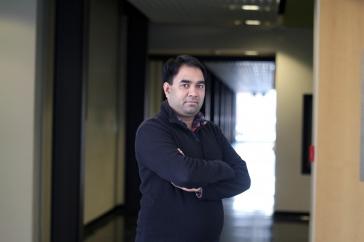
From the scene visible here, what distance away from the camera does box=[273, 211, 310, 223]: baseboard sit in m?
7.60

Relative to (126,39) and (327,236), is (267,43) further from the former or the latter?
(327,236)

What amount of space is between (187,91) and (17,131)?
3026mm

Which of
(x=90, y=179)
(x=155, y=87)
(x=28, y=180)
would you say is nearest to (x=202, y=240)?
(x=28, y=180)

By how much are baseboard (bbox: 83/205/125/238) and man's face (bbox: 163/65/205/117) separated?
14.8ft

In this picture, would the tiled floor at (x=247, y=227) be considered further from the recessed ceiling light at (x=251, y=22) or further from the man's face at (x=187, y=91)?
the man's face at (x=187, y=91)

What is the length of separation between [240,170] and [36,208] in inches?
120

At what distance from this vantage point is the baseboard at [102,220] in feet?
21.3

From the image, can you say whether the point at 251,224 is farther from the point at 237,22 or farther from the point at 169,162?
the point at 169,162

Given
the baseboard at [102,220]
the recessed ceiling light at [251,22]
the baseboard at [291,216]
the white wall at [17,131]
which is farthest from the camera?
the baseboard at [291,216]

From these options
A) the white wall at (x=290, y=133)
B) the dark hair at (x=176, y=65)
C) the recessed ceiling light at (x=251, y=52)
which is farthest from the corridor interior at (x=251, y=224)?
the dark hair at (x=176, y=65)

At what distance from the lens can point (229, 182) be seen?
2.19 m

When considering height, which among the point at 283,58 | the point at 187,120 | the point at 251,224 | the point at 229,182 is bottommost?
the point at 251,224

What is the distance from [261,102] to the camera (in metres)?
37.9

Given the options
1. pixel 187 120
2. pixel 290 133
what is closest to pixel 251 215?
pixel 290 133
